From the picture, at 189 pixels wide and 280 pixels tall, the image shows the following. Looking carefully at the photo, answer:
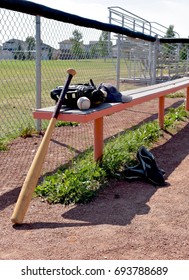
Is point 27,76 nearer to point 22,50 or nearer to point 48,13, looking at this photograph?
point 22,50

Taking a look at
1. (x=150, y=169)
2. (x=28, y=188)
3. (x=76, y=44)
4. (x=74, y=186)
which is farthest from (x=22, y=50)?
(x=28, y=188)

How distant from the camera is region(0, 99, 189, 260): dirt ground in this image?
236 centimetres

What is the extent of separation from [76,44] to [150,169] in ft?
11.8

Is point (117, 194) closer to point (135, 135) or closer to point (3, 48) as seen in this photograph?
point (135, 135)

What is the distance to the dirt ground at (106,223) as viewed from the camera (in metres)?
2.36

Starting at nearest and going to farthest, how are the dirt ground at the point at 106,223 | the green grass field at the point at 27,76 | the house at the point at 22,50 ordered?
1. the dirt ground at the point at 106,223
2. the house at the point at 22,50
3. the green grass field at the point at 27,76

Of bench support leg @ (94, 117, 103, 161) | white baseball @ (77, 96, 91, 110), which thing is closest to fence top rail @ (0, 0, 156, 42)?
white baseball @ (77, 96, 91, 110)

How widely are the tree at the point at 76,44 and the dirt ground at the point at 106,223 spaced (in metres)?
2.86

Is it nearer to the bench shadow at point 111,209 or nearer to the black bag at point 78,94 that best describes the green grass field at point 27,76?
the black bag at point 78,94

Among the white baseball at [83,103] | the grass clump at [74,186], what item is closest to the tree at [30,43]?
the white baseball at [83,103]

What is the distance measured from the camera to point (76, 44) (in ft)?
21.8

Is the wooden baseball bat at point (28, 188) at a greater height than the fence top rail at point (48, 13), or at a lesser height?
lesser

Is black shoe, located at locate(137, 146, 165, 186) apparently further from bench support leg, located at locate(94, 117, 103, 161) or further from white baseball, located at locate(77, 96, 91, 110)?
white baseball, located at locate(77, 96, 91, 110)
